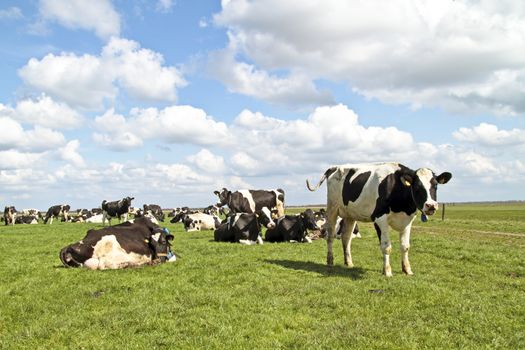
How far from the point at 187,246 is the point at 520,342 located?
49.2 feet

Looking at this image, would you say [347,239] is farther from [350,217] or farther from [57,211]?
[57,211]

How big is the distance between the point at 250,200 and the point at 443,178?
21111mm

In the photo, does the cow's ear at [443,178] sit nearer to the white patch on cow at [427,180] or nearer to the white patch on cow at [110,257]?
the white patch on cow at [427,180]

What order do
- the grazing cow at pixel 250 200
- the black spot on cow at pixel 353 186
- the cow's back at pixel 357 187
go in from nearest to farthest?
the cow's back at pixel 357 187 → the black spot on cow at pixel 353 186 → the grazing cow at pixel 250 200

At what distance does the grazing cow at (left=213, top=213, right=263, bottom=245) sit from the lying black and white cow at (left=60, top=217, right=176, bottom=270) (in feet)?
23.3

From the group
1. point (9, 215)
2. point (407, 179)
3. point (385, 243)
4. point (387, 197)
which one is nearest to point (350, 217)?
point (387, 197)

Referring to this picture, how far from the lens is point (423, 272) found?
518 inches

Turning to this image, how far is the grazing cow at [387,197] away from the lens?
11969mm

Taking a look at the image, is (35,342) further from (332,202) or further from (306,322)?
(332,202)

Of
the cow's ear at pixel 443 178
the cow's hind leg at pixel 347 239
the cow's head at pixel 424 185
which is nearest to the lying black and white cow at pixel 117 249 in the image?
the cow's hind leg at pixel 347 239

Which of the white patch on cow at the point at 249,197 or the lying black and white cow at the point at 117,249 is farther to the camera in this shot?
the white patch on cow at the point at 249,197

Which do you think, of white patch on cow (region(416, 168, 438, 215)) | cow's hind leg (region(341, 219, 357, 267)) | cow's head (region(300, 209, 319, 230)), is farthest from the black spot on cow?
cow's head (region(300, 209, 319, 230))

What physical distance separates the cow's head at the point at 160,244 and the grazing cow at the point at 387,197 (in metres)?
5.29

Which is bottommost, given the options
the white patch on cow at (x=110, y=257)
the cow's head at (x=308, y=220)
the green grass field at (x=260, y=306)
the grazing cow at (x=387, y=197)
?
the green grass field at (x=260, y=306)
